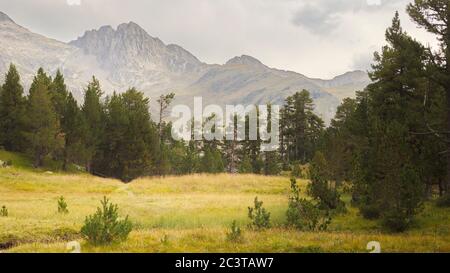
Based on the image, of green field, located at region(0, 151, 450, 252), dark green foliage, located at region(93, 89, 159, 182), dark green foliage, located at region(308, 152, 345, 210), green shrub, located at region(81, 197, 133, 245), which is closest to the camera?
green field, located at region(0, 151, 450, 252)

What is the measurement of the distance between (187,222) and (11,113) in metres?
52.7

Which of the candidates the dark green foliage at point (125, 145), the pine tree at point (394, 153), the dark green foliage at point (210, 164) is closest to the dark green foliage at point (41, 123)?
the dark green foliage at point (125, 145)

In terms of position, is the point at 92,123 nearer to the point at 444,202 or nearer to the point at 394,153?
the point at 444,202

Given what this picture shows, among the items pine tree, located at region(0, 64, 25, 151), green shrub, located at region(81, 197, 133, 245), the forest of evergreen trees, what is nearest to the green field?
green shrub, located at region(81, 197, 133, 245)

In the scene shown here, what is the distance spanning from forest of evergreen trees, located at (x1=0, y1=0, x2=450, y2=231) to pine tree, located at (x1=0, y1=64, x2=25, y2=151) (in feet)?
0.52

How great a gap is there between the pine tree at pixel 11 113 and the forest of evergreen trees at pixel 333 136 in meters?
0.16

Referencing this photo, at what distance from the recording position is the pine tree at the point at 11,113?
6581 cm

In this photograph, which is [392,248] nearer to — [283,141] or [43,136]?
[43,136]

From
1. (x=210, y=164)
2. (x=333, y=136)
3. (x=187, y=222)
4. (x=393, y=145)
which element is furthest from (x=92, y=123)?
(x=393, y=145)

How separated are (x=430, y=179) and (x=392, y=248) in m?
18.9

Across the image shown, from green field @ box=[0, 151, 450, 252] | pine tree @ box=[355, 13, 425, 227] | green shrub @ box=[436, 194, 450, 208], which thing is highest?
pine tree @ box=[355, 13, 425, 227]

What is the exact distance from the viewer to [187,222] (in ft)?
79.6

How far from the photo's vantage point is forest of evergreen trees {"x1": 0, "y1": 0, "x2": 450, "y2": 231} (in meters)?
20.2

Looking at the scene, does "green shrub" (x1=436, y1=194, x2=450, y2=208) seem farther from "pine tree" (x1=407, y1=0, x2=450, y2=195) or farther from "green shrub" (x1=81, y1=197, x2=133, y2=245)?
"green shrub" (x1=81, y1=197, x2=133, y2=245)
